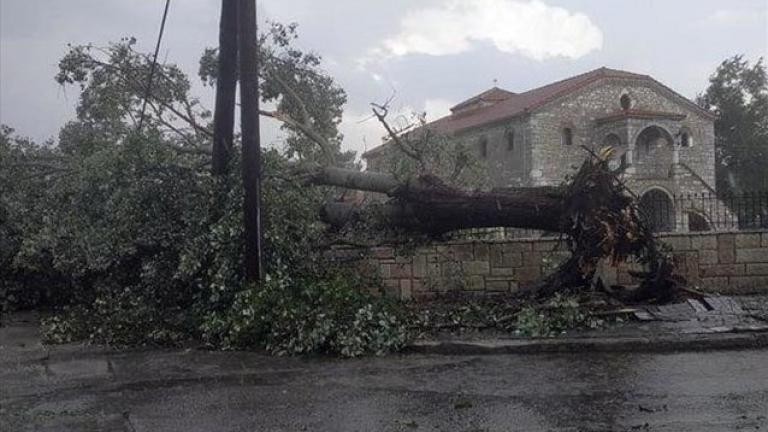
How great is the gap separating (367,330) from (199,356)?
74.0 inches

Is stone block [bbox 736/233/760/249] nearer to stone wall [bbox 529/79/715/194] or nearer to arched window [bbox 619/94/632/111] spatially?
stone wall [bbox 529/79/715/194]

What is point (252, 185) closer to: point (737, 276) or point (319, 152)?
point (319, 152)

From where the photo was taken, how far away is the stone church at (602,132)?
119ft

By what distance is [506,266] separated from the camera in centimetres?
1116

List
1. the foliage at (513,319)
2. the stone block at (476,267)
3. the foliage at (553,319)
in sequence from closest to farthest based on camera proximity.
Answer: the foliage at (553,319) < the foliage at (513,319) < the stone block at (476,267)

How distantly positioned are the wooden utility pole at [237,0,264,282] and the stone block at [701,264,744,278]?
6460 mm

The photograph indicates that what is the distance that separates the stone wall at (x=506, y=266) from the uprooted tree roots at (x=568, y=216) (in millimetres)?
452

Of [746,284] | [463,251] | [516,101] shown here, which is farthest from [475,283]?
[516,101]

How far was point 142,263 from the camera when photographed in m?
10.3

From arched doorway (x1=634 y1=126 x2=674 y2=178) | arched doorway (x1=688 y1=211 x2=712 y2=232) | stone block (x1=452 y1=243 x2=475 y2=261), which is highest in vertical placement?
arched doorway (x1=634 y1=126 x2=674 y2=178)

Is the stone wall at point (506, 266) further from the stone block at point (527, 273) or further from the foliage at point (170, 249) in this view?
the foliage at point (170, 249)

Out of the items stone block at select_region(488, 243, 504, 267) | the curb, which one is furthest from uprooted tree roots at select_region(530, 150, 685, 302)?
the curb

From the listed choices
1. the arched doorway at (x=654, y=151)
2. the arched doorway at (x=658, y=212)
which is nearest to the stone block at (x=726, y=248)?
the arched doorway at (x=658, y=212)

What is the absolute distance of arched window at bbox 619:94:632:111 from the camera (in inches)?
1507
